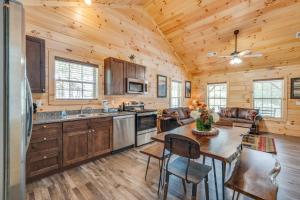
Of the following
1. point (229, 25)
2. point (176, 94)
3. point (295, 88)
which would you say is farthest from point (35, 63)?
point (295, 88)

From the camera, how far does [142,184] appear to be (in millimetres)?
2434

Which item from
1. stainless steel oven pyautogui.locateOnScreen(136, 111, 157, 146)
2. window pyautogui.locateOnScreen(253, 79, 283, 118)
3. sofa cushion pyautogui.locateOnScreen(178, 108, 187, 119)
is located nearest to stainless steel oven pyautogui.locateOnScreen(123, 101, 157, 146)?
stainless steel oven pyautogui.locateOnScreen(136, 111, 157, 146)

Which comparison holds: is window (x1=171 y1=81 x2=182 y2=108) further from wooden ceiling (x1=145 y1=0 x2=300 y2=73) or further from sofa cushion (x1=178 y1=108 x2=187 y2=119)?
wooden ceiling (x1=145 y1=0 x2=300 y2=73)

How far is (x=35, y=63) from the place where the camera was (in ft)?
8.70

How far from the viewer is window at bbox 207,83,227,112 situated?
23.5 ft

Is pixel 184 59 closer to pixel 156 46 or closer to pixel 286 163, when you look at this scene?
pixel 156 46

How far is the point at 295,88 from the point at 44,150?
762 cm

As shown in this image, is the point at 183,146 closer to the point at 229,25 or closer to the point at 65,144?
the point at 65,144

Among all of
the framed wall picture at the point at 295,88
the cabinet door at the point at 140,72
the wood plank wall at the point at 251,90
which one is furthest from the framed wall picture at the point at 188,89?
the framed wall picture at the point at 295,88

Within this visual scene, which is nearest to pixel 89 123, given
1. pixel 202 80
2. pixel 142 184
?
pixel 142 184

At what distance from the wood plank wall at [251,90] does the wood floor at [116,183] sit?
2871mm

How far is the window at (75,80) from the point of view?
3387 mm

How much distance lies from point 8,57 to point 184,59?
6791 millimetres

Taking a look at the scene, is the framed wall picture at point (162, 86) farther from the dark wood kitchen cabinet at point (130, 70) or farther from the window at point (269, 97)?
the window at point (269, 97)
